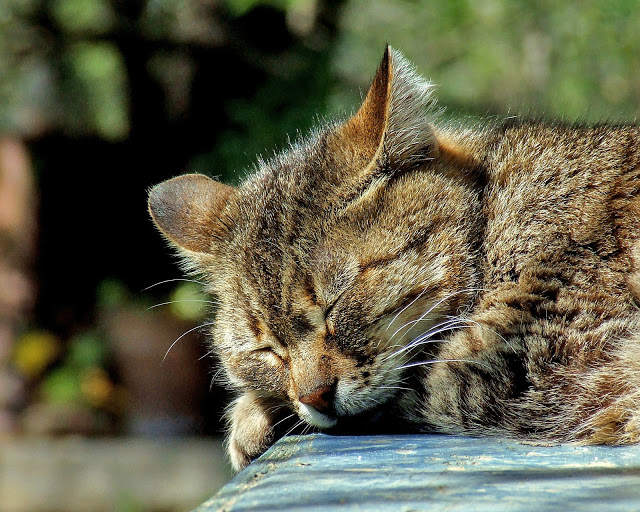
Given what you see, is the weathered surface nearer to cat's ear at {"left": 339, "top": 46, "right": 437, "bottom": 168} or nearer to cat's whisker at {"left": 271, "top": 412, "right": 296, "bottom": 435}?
cat's whisker at {"left": 271, "top": 412, "right": 296, "bottom": 435}

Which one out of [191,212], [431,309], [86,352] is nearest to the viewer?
[431,309]

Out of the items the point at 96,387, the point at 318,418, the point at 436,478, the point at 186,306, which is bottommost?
the point at 436,478

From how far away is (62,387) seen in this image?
290 inches

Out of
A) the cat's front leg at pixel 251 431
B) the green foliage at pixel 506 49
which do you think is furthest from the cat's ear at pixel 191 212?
the green foliage at pixel 506 49

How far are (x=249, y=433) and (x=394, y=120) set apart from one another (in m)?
1.20

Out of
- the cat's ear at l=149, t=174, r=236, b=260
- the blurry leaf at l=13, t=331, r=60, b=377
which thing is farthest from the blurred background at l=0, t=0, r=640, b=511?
the cat's ear at l=149, t=174, r=236, b=260

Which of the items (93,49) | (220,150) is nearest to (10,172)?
(93,49)

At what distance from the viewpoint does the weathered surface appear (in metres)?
1.55

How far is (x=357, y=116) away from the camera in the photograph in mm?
2971

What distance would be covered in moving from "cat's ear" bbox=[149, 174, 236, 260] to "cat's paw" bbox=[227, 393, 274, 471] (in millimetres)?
667

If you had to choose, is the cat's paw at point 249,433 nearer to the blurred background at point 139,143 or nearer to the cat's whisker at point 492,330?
the cat's whisker at point 492,330

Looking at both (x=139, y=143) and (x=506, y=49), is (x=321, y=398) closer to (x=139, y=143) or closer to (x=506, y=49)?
(x=139, y=143)

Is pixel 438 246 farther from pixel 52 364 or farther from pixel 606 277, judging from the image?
pixel 52 364

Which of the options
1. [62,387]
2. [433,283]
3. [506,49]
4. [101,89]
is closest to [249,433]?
[433,283]
